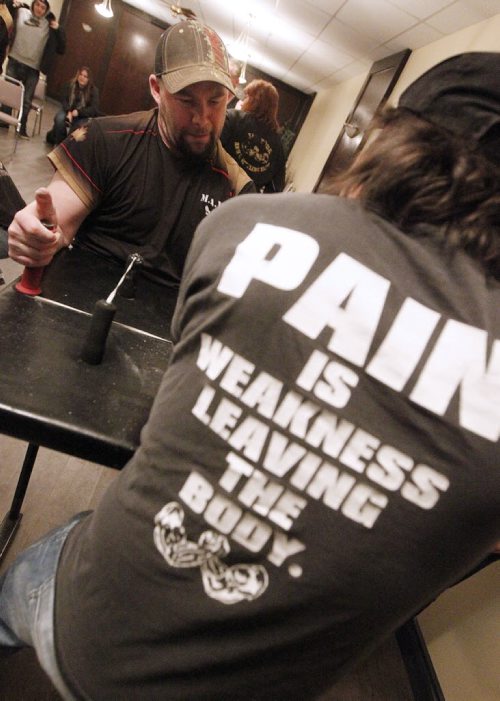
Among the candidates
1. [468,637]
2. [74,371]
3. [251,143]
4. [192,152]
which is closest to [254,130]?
[251,143]

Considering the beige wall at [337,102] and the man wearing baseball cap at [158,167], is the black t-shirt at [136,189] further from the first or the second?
the beige wall at [337,102]

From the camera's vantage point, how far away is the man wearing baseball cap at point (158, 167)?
54.7 inches

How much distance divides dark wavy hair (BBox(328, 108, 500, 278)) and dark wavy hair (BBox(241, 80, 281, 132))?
8.70ft

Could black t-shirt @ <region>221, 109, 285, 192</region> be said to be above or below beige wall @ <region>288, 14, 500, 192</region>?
below

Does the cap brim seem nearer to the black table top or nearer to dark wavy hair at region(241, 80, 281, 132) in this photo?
the black table top

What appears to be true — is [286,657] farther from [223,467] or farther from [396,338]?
[396,338]

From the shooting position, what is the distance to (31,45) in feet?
19.8

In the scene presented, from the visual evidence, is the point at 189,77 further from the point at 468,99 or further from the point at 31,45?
the point at 31,45

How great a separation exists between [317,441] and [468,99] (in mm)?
481

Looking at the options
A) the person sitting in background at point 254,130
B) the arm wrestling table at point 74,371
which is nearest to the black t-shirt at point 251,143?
the person sitting in background at point 254,130

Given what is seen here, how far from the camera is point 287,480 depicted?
1.58 ft

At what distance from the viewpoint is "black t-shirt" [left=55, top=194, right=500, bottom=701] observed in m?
0.45

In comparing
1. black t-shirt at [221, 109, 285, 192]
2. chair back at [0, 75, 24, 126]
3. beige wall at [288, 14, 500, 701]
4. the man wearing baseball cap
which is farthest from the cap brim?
chair back at [0, 75, 24, 126]

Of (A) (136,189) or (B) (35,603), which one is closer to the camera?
(B) (35,603)
